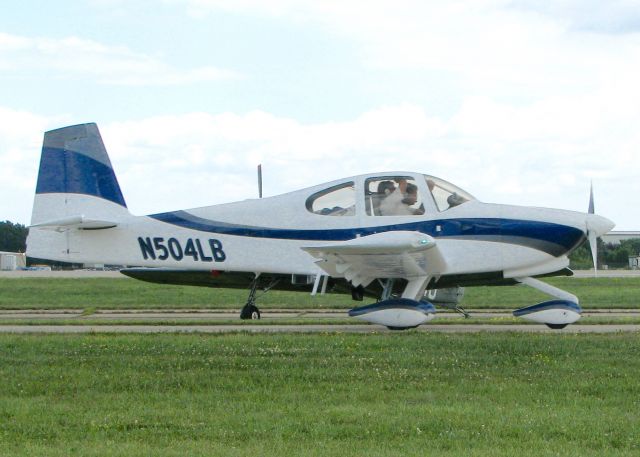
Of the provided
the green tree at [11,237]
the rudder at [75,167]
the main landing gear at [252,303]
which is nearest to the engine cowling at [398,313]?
the main landing gear at [252,303]

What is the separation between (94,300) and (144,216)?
38.6 ft

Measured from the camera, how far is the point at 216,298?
28516mm

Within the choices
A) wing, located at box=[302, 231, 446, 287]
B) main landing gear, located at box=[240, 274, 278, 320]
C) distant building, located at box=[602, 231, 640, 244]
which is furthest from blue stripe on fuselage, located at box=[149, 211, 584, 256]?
distant building, located at box=[602, 231, 640, 244]

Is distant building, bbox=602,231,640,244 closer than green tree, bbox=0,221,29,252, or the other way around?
distant building, bbox=602,231,640,244

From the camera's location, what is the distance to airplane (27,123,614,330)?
559 inches

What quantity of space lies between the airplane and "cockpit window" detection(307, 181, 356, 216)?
0.02 meters

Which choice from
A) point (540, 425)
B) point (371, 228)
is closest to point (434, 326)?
point (371, 228)

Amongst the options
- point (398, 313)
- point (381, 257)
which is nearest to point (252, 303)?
point (381, 257)

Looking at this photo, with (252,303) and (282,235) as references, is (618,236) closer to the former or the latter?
(252,303)

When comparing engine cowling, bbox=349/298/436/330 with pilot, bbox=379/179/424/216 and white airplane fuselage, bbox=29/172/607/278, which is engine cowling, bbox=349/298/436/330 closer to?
white airplane fuselage, bbox=29/172/607/278

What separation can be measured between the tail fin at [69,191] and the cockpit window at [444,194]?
549cm

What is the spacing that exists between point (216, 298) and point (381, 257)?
15193mm

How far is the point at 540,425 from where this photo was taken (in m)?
7.03

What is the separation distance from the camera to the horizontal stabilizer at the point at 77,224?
1634 cm
